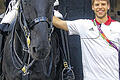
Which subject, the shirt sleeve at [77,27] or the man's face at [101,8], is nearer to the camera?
the man's face at [101,8]

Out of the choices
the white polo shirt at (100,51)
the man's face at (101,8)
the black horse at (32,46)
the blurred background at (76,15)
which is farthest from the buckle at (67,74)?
the blurred background at (76,15)

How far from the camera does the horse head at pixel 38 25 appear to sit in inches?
86.1

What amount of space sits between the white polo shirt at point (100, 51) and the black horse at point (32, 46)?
0.45 m

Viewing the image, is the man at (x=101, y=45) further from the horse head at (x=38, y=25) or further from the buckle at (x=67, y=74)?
the buckle at (x=67, y=74)

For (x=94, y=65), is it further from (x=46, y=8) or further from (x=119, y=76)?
(x=46, y=8)

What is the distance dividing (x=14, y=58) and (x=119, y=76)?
49.1 inches

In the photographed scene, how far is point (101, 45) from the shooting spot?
2.58 metres

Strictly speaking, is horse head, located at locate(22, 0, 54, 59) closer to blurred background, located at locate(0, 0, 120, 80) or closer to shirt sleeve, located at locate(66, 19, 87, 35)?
shirt sleeve, located at locate(66, 19, 87, 35)

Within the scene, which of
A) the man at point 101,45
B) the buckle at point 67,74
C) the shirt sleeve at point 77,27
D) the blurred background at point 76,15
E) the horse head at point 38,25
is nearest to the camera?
the horse head at point 38,25

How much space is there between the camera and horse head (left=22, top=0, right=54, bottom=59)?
7.18 ft

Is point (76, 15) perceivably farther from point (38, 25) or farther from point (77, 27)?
point (38, 25)

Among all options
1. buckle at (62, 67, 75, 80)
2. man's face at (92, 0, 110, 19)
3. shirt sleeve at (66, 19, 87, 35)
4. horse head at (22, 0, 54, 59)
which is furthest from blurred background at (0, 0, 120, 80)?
horse head at (22, 0, 54, 59)

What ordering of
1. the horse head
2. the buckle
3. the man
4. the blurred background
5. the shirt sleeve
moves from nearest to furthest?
the horse head → the man → the shirt sleeve → the buckle → the blurred background

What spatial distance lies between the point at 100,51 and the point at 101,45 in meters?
0.07
